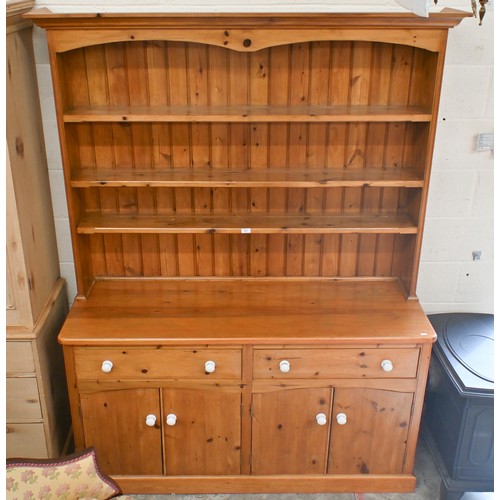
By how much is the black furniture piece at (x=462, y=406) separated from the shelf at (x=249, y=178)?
0.76 m

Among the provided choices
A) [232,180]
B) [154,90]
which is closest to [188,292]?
[232,180]

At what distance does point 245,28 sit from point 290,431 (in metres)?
1.65

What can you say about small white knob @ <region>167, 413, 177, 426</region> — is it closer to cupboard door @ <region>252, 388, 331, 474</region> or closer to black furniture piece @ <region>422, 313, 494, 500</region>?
cupboard door @ <region>252, 388, 331, 474</region>

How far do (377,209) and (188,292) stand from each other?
94 centimetres

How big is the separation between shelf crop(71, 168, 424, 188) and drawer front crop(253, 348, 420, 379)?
68cm

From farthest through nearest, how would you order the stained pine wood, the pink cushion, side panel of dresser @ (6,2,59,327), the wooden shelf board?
the stained pine wood, the wooden shelf board, side panel of dresser @ (6,2,59,327), the pink cushion

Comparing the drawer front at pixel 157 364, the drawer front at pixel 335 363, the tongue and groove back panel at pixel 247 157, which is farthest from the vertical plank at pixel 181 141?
the drawer front at pixel 335 363

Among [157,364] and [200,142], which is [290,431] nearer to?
[157,364]

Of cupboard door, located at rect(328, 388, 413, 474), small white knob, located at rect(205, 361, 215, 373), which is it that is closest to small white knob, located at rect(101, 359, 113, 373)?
small white knob, located at rect(205, 361, 215, 373)

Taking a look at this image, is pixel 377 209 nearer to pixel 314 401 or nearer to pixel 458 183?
pixel 458 183

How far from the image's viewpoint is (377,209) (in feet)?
8.80

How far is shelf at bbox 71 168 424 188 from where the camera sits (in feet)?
7.91

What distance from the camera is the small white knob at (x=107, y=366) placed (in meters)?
2.38

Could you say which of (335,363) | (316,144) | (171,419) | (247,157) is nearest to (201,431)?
(171,419)
